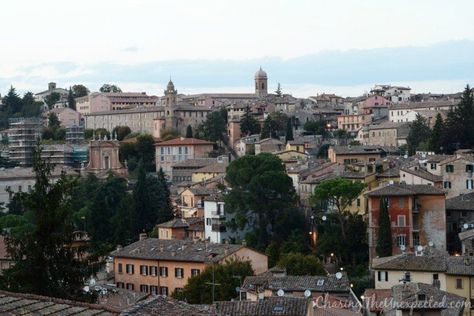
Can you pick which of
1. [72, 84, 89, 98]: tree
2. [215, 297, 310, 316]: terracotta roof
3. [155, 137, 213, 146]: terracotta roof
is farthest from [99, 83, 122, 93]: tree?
[215, 297, 310, 316]: terracotta roof

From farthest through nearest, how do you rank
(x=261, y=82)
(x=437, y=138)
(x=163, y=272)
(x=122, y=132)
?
(x=261, y=82), (x=122, y=132), (x=437, y=138), (x=163, y=272)

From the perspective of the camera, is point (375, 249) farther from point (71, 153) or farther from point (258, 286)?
point (71, 153)

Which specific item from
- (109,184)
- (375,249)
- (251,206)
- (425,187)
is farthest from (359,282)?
(109,184)

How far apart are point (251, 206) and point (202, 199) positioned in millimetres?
9876

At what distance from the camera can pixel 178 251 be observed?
43.9 metres

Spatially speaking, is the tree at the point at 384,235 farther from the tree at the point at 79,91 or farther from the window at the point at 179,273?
the tree at the point at 79,91

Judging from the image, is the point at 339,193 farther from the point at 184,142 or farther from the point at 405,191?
the point at 184,142

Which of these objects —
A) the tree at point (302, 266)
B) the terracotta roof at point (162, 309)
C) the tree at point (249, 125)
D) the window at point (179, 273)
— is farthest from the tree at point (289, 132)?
the terracotta roof at point (162, 309)

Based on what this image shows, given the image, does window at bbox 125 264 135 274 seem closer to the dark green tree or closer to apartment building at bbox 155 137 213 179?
the dark green tree

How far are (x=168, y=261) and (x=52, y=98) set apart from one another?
109 m

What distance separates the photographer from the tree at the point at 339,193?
4775 centimetres

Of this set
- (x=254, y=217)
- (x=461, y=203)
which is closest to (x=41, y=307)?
(x=461, y=203)

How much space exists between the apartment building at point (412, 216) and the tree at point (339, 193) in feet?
12.7

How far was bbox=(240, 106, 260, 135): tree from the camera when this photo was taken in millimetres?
89812
